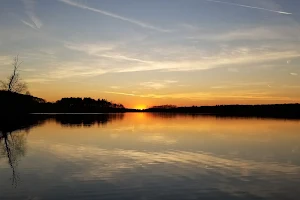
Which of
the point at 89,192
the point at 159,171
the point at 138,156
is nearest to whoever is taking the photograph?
the point at 89,192

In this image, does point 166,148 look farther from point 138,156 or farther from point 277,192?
point 277,192

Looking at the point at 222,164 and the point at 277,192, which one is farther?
the point at 222,164

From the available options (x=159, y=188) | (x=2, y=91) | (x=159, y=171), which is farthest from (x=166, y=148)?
(x=2, y=91)

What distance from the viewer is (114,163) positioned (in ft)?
78.8

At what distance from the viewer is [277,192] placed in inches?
642

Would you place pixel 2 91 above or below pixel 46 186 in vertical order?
above

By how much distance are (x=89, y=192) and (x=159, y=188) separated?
3.60 m

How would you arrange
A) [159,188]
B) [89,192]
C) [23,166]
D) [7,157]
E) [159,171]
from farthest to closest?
[7,157] < [23,166] < [159,171] < [159,188] < [89,192]

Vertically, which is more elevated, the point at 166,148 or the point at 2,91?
the point at 2,91

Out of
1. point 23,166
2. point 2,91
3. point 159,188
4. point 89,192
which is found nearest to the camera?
point 89,192

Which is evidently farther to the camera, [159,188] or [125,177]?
[125,177]

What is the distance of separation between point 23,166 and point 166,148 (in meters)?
14.7

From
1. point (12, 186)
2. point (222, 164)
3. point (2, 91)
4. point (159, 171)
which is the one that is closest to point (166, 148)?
point (222, 164)

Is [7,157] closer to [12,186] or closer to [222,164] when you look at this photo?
[12,186]
